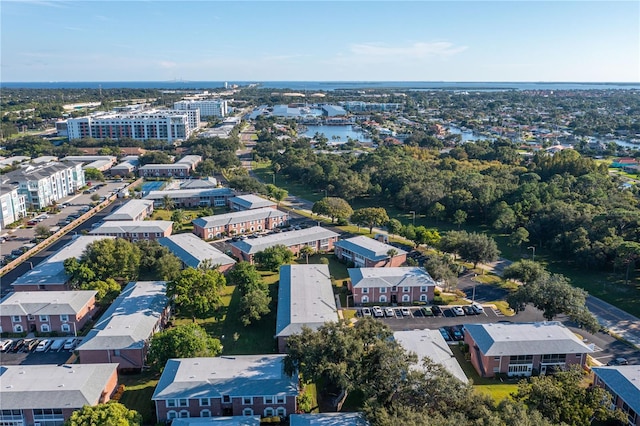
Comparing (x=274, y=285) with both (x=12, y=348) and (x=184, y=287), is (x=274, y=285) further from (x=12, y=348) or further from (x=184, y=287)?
(x=12, y=348)

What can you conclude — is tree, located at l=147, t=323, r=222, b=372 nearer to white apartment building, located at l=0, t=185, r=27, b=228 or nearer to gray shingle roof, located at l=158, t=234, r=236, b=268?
gray shingle roof, located at l=158, t=234, r=236, b=268

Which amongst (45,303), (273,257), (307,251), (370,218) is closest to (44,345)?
(45,303)

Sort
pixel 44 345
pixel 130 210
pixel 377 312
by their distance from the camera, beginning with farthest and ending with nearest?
pixel 130 210
pixel 377 312
pixel 44 345

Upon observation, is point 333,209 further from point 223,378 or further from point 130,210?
point 223,378

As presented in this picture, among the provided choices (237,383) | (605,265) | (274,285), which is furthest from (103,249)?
(605,265)

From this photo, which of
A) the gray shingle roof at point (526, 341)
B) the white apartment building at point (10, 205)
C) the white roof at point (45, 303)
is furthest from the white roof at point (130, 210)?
the gray shingle roof at point (526, 341)

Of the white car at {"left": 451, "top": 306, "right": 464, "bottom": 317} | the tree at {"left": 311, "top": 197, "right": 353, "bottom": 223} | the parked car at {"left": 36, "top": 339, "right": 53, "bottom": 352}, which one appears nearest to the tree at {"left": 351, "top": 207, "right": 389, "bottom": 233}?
the tree at {"left": 311, "top": 197, "right": 353, "bottom": 223}

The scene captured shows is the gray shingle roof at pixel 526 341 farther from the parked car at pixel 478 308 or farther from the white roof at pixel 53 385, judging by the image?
the white roof at pixel 53 385
